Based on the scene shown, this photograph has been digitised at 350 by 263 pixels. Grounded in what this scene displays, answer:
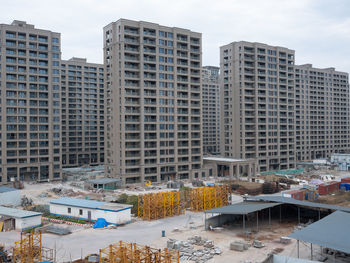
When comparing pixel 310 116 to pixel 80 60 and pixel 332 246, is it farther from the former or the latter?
pixel 332 246

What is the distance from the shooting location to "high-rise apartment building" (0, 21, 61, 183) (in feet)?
282

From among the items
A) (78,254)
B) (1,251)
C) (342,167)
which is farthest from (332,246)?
(342,167)

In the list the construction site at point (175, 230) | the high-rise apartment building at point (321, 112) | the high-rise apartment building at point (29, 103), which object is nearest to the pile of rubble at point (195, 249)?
the construction site at point (175, 230)

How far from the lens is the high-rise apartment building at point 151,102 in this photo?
83.4m

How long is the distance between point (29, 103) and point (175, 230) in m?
64.2

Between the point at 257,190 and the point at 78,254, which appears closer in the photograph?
the point at 78,254

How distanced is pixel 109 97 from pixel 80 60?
5939 cm

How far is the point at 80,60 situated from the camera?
451ft

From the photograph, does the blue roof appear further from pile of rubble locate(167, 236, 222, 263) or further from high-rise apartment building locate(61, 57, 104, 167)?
high-rise apartment building locate(61, 57, 104, 167)

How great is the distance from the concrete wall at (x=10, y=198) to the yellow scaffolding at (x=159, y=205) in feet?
78.5

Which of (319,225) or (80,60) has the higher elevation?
(80,60)

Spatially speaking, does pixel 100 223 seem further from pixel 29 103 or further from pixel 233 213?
pixel 29 103

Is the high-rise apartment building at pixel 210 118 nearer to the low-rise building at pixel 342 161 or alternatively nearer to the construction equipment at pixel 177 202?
the low-rise building at pixel 342 161

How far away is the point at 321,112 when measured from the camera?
5896 inches
